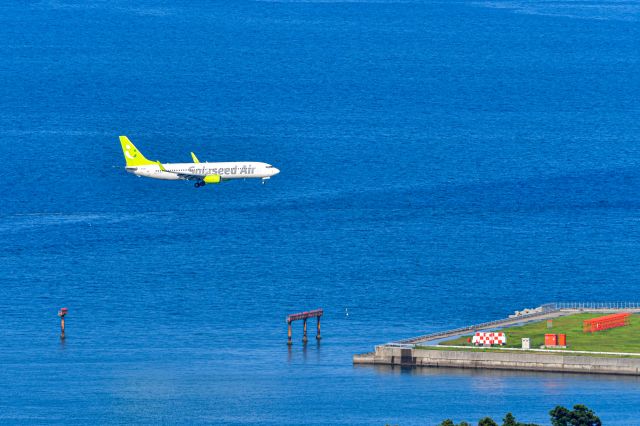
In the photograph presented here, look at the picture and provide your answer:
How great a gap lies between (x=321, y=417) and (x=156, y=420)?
1328cm

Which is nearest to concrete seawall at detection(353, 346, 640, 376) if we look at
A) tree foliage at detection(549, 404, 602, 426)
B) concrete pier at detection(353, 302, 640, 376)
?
concrete pier at detection(353, 302, 640, 376)

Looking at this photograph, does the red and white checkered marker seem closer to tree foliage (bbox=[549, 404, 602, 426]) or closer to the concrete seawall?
the concrete seawall

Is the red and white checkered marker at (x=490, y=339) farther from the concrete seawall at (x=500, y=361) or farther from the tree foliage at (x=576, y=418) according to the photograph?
the tree foliage at (x=576, y=418)

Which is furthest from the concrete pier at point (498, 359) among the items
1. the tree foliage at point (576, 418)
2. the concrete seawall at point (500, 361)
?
the tree foliage at point (576, 418)

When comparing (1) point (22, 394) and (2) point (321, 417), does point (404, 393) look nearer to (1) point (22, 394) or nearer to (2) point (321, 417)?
(2) point (321, 417)

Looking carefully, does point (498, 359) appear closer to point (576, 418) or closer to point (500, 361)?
point (500, 361)

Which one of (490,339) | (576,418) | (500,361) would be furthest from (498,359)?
(576,418)

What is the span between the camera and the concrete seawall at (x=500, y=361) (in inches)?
7426

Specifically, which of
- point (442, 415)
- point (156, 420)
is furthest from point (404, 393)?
point (156, 420)

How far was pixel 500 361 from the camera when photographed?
19288 cm

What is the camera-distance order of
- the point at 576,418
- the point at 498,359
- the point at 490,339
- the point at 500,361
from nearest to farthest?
the point at 576,418
the point at 500,361
the point at 498,359
the point at 490,339

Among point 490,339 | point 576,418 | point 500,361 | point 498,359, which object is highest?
point 490,339

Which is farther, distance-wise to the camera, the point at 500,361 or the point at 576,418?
the point at 500,361

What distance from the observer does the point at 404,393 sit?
18575cm
